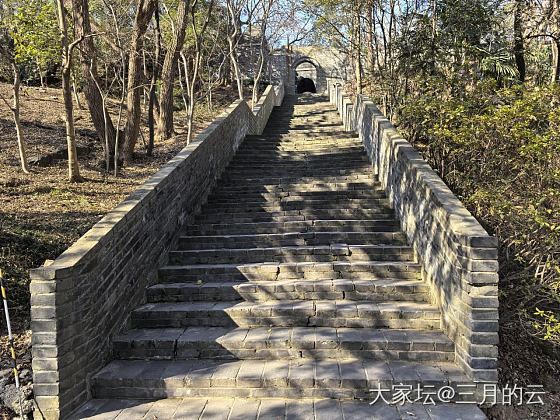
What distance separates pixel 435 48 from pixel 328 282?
5.48m

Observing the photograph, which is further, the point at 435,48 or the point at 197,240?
the point at 435,48

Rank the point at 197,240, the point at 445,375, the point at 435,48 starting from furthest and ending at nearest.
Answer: the point at 435,48 < the point at 197,240 < the point at 445,375

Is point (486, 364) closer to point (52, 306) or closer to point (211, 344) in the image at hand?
point (211, 344)

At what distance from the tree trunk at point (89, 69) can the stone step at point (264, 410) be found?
23.5 feet

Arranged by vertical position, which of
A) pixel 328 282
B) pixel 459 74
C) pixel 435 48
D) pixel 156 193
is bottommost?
pixel 328 282

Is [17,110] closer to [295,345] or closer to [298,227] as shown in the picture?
[298,227]

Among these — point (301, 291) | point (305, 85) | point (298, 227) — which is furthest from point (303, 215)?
point (305, 85)

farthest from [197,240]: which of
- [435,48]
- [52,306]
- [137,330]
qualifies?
[435,48]

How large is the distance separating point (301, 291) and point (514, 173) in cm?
314

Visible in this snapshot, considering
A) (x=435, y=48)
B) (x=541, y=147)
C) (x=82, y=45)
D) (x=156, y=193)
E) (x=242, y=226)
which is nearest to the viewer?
(x=541, y=147)

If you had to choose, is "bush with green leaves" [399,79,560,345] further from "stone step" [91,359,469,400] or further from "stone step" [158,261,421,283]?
"stone step" [91,359,469,400]

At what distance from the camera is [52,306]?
3295 mm

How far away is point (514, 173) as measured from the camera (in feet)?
17.2

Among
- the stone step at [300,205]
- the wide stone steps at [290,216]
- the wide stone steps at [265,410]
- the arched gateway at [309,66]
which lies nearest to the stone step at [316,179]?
the stone step at [300,205]
